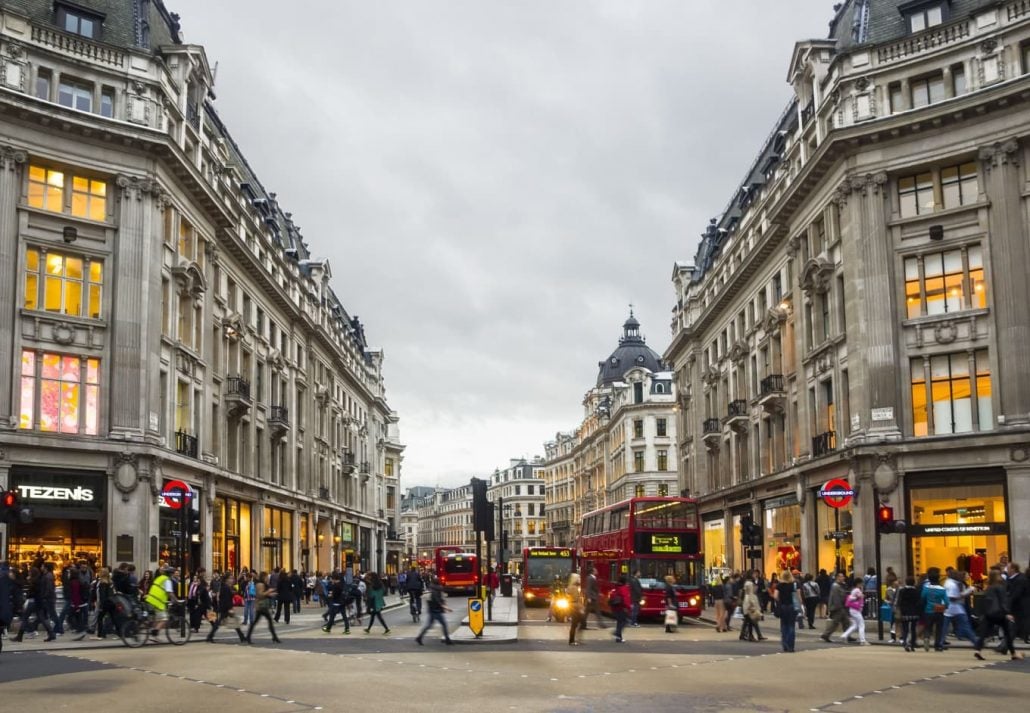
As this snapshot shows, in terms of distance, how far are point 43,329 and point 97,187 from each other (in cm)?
548

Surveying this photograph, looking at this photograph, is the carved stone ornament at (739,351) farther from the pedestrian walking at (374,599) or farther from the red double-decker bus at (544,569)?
the pedestrian walking at (374,599)

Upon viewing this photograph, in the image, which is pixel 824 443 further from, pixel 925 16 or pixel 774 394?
pixel 925 16

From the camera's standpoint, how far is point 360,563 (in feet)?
290

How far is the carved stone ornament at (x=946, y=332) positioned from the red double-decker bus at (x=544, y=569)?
786 inches

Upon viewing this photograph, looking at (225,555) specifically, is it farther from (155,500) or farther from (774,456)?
(774,456)

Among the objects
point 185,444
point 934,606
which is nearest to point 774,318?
point 185,444

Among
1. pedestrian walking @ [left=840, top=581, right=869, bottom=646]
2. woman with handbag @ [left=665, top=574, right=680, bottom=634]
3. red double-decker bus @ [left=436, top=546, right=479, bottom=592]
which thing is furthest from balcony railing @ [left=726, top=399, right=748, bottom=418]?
pedestrian walking @ [left=840, top=581, right=869, bottom=646]

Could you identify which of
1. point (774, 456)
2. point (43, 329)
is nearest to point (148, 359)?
point (43, 329)

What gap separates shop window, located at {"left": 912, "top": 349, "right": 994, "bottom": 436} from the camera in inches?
1451

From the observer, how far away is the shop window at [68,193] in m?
37.1

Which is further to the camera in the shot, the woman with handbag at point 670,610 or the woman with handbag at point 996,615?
the woman with handbag at point 670,610

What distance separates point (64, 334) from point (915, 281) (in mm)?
28596

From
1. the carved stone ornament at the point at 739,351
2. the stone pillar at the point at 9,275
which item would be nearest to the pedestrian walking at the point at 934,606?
the stone pillar at the point at 9,275

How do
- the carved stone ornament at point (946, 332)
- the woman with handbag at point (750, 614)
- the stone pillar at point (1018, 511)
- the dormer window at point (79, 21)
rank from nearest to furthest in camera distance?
the woman with handbag at point (750, 614) < the stone pillar at point (1018, 511) < the carved stone ornament at point (946, 332) < the dormer window at point (79, 21)
